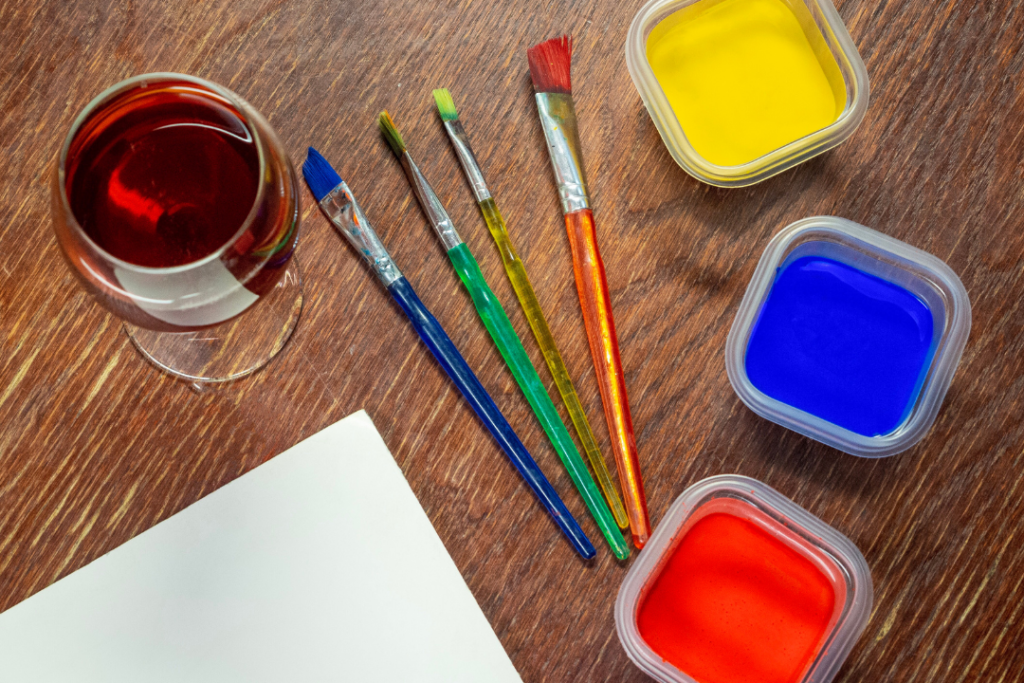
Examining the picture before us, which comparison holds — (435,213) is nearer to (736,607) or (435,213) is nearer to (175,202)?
(175,202)

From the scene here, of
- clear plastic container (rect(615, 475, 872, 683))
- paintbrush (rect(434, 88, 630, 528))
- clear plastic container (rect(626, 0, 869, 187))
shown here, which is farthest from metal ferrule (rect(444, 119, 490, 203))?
clear plastic container (rect(615, 475, 872, 683))

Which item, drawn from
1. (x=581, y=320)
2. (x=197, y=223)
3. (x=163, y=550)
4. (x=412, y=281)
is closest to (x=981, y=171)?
(x=581, y=320)

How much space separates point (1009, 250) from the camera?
1.85ft

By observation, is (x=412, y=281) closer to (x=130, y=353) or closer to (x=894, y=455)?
(x=130, y=353)

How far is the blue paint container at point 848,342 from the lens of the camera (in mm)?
529

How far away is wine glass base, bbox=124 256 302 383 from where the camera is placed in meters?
0.53

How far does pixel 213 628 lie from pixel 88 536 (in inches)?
4.4

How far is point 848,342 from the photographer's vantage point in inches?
21.2

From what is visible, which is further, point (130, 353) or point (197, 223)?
point (130, 353)

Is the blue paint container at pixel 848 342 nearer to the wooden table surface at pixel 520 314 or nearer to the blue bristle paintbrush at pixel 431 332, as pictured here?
the wooden table surface at pixel 520 314

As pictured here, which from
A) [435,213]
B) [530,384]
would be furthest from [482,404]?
[435,213]

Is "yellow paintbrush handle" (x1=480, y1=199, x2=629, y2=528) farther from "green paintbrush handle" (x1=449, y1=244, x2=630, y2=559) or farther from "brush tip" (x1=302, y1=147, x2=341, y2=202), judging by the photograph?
"brush tip" (x1=302, y1=147, x2=341, y2=202)

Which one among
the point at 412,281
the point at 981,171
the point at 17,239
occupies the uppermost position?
the point at 17,239

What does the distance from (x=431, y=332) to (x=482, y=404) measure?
6 cm
